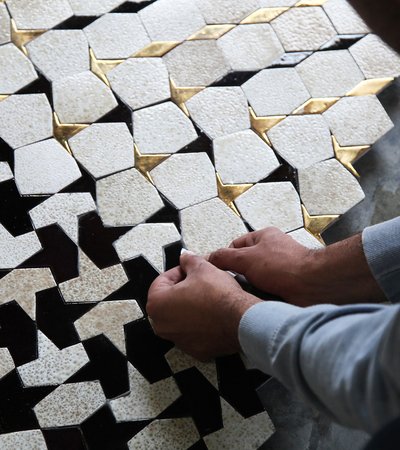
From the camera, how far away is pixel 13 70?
122cm

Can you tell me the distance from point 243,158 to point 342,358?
2.09ft

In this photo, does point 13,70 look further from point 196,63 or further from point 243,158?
point 243,158

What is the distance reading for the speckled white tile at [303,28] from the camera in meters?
1.29

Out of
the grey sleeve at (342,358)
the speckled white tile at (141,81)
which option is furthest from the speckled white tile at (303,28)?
the grey sleeve at (342,358)

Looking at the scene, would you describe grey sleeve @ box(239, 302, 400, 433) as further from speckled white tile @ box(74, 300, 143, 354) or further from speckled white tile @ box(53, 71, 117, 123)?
speckled white tile @ box(53, 71, 117, 123)

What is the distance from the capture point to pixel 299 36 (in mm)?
1297

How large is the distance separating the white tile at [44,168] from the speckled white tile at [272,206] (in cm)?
31

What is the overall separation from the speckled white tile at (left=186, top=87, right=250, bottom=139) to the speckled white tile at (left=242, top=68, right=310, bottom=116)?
2 cm

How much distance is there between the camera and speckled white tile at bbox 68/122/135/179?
1139mm

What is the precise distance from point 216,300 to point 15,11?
2.50 ft

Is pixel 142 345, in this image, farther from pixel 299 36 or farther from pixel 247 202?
pixel 299 36

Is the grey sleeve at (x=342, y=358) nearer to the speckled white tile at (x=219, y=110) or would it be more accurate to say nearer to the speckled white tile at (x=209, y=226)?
the speckled white tile at (x=209, y=226)

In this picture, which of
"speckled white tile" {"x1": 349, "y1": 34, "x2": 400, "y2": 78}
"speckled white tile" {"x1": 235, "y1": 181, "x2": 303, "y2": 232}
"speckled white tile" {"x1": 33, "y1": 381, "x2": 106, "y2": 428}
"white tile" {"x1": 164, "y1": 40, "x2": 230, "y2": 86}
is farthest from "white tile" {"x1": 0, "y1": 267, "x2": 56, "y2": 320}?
"speckled white tile" {"x1": 349, "y1": 34, "x2": 400, "y2": 78}

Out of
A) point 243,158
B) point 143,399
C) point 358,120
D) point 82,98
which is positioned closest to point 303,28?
point 358,120
